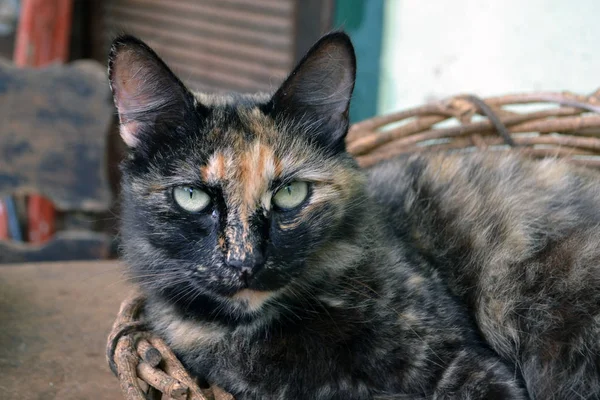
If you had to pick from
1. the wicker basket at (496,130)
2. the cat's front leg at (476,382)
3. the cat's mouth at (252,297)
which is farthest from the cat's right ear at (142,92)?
the wicker basket at (496,130)

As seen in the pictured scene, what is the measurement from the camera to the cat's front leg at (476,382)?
113cm

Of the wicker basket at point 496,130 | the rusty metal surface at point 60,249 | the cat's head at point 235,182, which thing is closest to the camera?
the cat's head at point 235,182

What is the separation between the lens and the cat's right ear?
42.6 inches

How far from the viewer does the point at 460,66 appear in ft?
7.85

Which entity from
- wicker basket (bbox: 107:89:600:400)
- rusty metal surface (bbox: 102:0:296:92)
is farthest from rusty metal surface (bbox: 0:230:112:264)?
wicker basket (bbox: 107:89:600:400)

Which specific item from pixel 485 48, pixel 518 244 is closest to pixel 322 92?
pixel 518 244

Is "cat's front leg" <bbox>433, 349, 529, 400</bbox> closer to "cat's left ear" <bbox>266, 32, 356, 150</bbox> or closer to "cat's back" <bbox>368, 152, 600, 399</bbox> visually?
"cat's back" <bbox>368, 152, 600, 399</bbox>

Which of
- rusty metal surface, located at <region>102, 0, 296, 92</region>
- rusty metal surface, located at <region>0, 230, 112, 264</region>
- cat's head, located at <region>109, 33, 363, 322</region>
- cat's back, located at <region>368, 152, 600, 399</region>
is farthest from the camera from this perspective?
rusty metal surface, located at <region>102, 0, 296, 92</region>

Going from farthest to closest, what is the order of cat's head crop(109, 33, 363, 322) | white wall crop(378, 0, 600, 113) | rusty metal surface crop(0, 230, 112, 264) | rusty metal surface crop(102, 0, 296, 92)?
rusty metal surface crop(102, 0, 296, 92), rusty metal surface crop(0, 230, 112, 264), white wall crop(378, 0, 600, 113), cat's head crop(109, 33, 363, 322)

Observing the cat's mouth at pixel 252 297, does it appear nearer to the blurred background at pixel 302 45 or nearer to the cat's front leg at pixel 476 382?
the cat's front leg at pixel 476 382

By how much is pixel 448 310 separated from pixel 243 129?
525 millimetres

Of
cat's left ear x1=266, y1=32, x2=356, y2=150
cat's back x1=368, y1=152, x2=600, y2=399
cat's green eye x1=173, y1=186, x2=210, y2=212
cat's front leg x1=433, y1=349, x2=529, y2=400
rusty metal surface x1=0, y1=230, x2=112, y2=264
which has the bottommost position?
rusty metal surface x1=0, y1=230, x2=112, y2=264

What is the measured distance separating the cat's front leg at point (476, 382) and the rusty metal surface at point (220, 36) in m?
1.77

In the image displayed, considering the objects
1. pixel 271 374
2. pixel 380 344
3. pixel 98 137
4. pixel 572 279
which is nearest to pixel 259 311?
pixel 271 374
